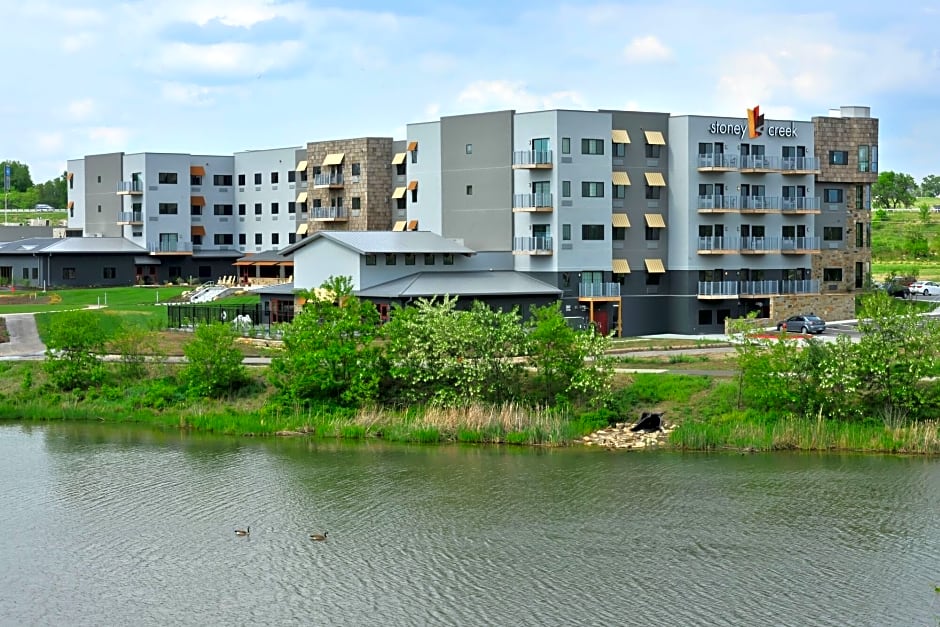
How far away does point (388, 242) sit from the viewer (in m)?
70.3

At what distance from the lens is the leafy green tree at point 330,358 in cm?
4981

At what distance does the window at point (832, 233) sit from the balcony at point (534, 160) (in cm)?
2195

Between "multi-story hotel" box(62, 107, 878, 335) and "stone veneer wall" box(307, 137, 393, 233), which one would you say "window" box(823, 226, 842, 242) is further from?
"stone veneer wall" box(307, 137, 393, 233)

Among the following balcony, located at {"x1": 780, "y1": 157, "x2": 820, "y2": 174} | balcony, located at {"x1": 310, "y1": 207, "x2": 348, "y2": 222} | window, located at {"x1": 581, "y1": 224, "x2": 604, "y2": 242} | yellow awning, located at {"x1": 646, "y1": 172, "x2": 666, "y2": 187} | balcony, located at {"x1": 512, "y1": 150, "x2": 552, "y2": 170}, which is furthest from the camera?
balcony, located at {"x1": 310, "y1": 207, "x2": 348, "y2": 222}

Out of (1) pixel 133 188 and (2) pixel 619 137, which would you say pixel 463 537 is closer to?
(2) pixel 619 137

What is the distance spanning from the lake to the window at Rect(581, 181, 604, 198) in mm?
31867

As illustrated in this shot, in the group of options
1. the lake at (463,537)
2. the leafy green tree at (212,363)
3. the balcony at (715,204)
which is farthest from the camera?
the balcony at (715,204)

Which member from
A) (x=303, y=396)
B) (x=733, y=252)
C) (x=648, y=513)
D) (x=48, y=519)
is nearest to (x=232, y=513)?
(x=48, y=519)

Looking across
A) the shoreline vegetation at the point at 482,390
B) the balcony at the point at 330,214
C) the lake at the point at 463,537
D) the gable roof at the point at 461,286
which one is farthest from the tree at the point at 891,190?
the lake at the point at 463,537

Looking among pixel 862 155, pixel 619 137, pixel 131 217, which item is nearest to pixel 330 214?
pixel 131 217

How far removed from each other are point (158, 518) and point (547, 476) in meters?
12.3

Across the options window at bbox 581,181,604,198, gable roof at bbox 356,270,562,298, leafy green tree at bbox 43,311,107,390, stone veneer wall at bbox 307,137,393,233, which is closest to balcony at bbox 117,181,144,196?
stone veneer wall at bbox 307,137,393,233

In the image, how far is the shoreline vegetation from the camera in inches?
1779

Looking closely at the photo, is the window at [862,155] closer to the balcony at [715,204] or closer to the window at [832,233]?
the window at [832,233]
